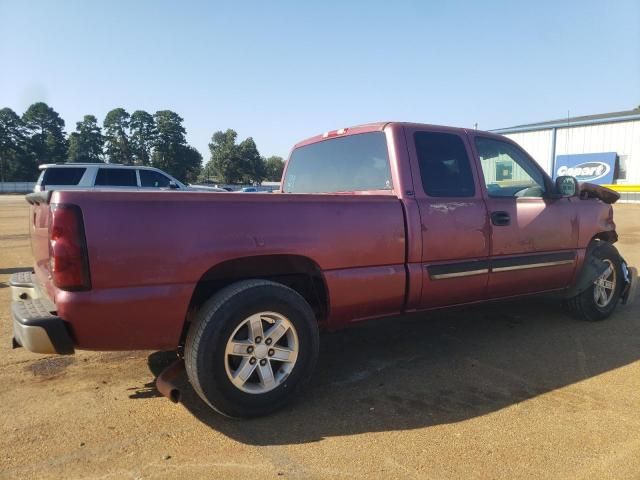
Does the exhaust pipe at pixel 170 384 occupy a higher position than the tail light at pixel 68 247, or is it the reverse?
the tail light at pixel 68 247

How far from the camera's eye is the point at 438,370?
12.2 ft

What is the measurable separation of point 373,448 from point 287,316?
0.90 metres

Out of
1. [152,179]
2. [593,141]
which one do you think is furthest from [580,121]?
[152,179]

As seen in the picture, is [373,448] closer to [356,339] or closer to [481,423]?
[481,423]

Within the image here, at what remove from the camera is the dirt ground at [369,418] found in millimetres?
2443

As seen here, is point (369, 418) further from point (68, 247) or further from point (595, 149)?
point (595, 149)

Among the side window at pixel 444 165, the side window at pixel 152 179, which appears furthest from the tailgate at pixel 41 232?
the side window at pixel 152 179

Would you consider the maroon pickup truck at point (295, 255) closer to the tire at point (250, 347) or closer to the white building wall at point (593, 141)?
the tire at point (250, 347)

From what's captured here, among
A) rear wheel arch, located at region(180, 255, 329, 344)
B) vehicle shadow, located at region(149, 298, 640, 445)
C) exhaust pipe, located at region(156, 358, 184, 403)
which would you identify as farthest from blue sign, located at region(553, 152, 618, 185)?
exhaust pipe, located at region(156, 358, 184, 403)

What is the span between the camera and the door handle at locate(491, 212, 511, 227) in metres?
4.00

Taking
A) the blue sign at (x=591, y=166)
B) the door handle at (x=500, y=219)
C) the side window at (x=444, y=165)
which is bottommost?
the door handle at (x=500, y=219)

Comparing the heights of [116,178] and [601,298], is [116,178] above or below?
above

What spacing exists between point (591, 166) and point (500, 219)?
31.7 m

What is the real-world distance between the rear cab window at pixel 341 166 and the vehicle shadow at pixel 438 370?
1454 millimetres
